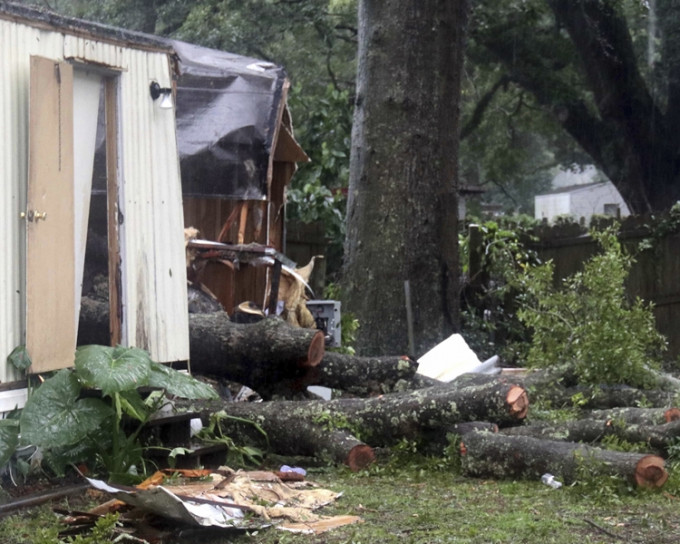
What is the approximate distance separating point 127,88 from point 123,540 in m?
2.93

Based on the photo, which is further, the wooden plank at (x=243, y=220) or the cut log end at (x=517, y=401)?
the wooden plank at (x=243, y=220)

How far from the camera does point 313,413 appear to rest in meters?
6.19

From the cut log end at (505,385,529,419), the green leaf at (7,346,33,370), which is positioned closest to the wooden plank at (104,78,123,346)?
the green leaf at (7,346,33,370)

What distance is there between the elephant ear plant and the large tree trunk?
4.94m

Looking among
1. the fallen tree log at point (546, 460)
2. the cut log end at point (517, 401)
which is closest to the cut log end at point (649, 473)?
the fallen tree log at point (546, 460)

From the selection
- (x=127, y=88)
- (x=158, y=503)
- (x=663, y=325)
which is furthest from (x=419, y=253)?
(x=158, y=503)

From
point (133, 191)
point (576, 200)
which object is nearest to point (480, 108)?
point (133, 191)

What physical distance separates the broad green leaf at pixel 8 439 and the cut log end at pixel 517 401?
2841 mm

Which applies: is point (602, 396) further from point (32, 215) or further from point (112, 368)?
point (32, 215)

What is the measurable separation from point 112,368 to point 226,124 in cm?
489

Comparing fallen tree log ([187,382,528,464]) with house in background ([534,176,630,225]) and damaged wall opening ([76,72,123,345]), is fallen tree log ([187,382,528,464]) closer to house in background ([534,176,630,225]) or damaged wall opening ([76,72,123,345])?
damaged wall opening ([76,72,123,345])

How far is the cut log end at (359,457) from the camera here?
5.86 metres

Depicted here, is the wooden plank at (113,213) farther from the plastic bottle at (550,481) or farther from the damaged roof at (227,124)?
the damaged roof at (227,124)

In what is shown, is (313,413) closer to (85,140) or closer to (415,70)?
(85,140)
